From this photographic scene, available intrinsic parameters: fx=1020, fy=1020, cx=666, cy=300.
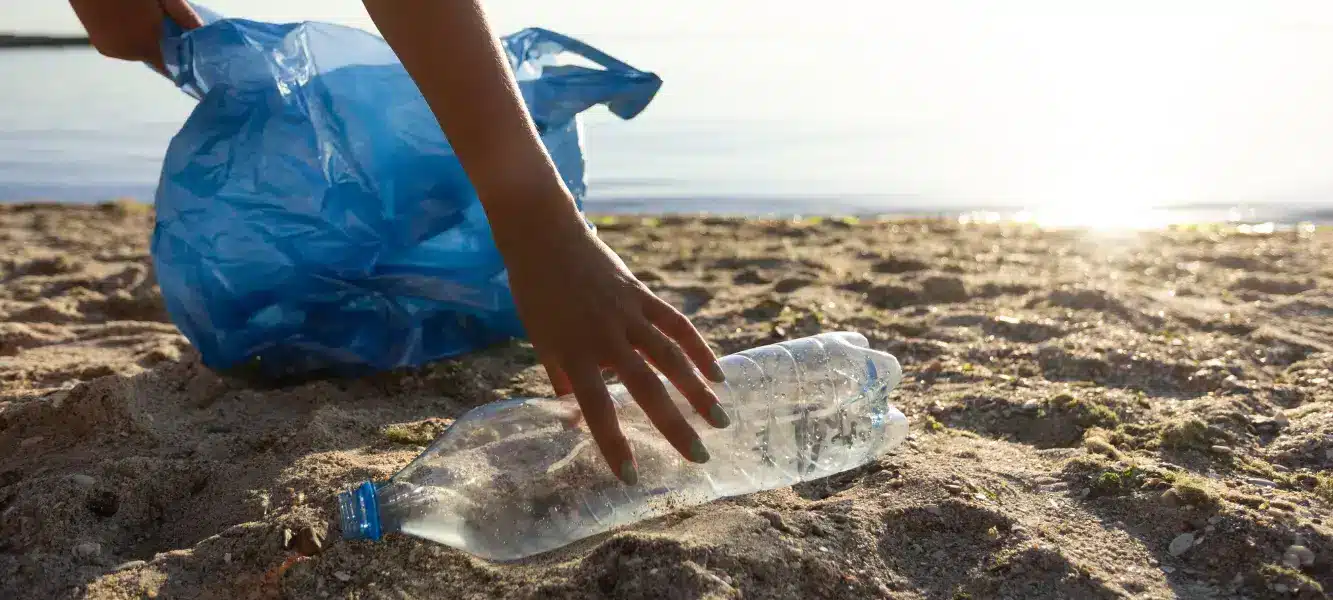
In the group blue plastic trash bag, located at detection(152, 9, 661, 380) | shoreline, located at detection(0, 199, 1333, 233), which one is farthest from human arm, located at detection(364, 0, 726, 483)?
shoreline, located at detection(0, 199, 1333, 233)

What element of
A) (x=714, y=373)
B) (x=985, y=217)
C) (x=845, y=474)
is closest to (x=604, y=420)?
(x=714, y=373)

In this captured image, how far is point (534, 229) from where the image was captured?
130cm

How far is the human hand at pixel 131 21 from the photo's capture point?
209cm

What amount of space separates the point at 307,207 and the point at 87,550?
791 mm

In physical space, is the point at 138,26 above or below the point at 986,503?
above

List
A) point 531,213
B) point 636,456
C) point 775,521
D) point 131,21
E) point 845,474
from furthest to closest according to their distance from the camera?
point 131,21, point 845,474, point 636,456, point 775,521, point 531,213

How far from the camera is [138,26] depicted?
2.11 meters

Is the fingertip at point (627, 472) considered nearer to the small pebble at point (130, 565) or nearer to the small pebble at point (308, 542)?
the small pebble at point (308, 542)

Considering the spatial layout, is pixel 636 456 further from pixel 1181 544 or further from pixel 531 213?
pixel 1181 544

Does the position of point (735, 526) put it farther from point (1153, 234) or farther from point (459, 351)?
point (1153, 234)

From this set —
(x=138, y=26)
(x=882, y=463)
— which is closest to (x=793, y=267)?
(x=882, y=463)

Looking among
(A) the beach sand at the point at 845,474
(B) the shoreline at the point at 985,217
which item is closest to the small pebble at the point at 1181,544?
(A) the beach sand at the point at 845,474

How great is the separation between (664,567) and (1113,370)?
4.49 feet

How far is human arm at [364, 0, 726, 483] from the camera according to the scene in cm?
124
